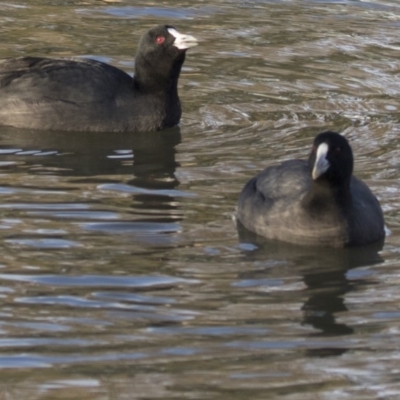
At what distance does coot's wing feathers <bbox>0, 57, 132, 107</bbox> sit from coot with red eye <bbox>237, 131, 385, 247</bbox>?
3.17 meters

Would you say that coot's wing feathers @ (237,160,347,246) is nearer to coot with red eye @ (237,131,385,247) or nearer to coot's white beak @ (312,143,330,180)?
coot with red eye @ (237,131,385,247)

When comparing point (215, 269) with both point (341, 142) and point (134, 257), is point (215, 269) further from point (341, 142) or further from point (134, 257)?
point (341, 142)

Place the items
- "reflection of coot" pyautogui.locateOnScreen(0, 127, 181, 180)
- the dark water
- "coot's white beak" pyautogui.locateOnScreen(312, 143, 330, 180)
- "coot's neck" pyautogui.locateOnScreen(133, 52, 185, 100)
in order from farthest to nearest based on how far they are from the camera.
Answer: "coot's neck" pyautogui.locateOnScreen(133, 52, 185, 100) → "reflection of coot" pyautogui.locateOnScreen(0, 127, 181, 180) → "coot's white beak" pyautogui.locateOnScreen(312, 143, 330, 180) → the dark water

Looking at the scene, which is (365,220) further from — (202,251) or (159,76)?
(159,76)

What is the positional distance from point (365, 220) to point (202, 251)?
1.12 m

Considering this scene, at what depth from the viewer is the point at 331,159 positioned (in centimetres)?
891

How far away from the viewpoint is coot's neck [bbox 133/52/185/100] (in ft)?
41.0

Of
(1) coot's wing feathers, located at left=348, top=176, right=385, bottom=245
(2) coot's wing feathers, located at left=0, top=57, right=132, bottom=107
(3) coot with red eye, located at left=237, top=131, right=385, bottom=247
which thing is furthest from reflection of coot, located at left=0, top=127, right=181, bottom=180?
(1) coot's wing feathers, located at left=348, top=176, right=385, bottom=245

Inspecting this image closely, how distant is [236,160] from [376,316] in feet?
11.7

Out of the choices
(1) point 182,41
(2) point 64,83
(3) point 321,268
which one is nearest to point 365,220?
(3) point 321,268

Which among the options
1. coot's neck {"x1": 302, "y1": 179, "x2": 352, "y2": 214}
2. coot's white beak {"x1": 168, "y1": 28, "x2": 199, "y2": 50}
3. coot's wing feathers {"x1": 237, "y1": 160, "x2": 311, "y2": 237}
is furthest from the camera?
coot's white beak {"x1": 168, "y1": 28, "x2": 199, "y2": 50}

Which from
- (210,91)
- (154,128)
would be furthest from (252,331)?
(210,91)

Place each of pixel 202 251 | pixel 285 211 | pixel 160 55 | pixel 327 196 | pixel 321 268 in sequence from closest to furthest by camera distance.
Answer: pixel 321 268, pixel 202 251, pixel 327 196, pixel 285 211, pixel 160 55

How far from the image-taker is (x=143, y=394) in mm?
6445
